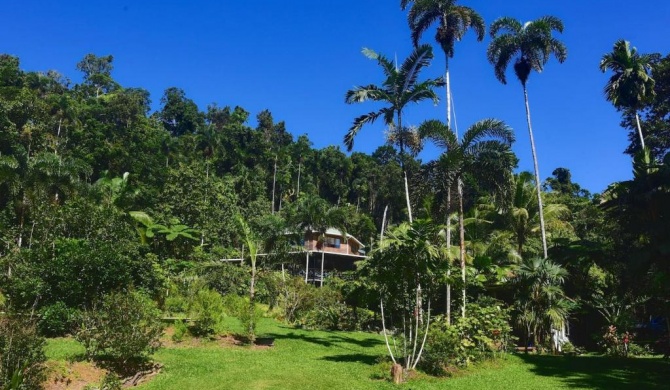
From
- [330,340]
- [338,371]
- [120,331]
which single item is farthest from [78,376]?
[330,340]

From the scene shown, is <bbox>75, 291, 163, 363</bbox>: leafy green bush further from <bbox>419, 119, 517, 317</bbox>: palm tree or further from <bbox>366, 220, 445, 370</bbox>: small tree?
<bbox>419, 119, 517, 317</bbox>: palm tree

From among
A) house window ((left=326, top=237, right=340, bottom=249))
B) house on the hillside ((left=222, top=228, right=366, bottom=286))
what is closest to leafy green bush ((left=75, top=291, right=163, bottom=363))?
house on the hillside ((left=222, top=228, right=366, bottom=286))

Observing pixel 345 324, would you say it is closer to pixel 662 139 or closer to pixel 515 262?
pixel 515 262

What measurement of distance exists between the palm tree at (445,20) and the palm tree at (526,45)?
462 centimetres

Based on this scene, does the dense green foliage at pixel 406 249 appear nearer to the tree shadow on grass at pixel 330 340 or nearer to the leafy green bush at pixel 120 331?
the leafy green bush at pixel 120 331

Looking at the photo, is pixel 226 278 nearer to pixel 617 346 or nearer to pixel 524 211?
pixel 524 211

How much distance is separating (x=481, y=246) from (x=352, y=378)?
77.6 feet

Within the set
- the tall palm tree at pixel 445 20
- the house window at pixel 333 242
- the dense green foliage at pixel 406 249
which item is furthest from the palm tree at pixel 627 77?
the house window at pixel 333 242

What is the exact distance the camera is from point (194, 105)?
298 ft

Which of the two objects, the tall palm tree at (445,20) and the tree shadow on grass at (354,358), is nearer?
the tree shadow on grass at (354,358)

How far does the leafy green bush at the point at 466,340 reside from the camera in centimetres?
1425

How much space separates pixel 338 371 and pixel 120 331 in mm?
6326

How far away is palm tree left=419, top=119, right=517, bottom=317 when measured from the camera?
18.9 meters

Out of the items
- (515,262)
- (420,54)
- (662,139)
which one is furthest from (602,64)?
(420,54)
